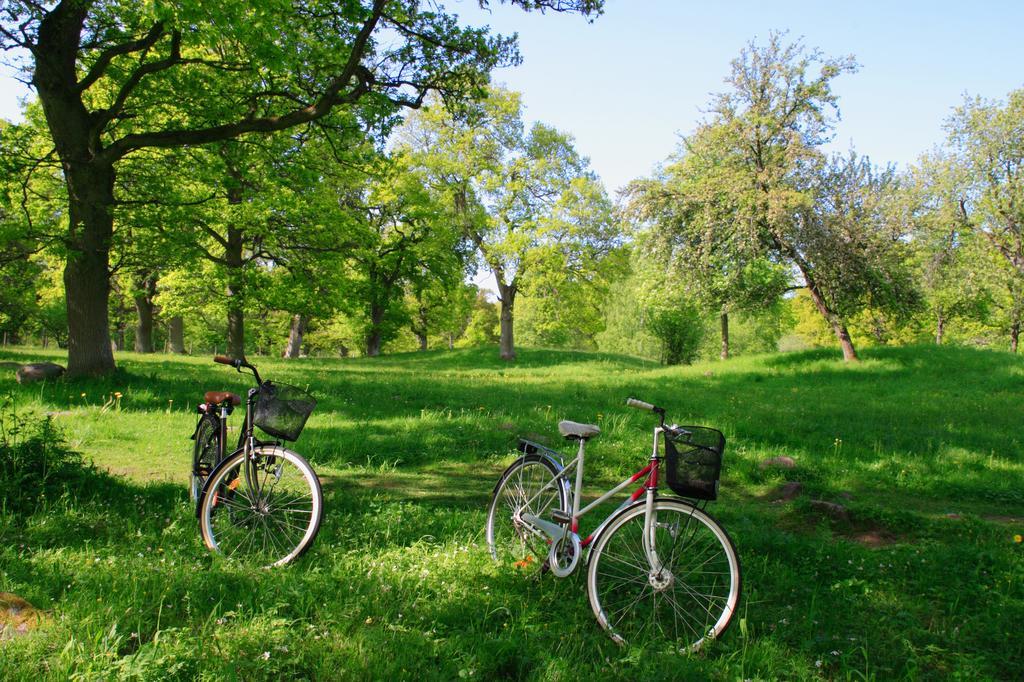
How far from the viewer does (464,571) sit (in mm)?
4141

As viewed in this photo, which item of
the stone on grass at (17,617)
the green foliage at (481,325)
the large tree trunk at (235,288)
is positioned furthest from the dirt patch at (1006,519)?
the green foliage at (481,325)

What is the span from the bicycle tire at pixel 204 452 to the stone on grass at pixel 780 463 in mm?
6384

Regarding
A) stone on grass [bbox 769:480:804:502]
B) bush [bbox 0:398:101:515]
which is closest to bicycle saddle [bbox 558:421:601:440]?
stone on grass [bbox 769:480:804:502]

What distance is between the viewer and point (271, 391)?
4.35 meters

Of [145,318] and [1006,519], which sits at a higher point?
[145,318]

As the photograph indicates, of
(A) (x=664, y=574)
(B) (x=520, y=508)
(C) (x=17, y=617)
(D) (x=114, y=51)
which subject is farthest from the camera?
(D) (x=114, y=51)

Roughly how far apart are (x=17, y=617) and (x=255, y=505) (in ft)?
4.70

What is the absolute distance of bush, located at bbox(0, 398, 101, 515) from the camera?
4.98m

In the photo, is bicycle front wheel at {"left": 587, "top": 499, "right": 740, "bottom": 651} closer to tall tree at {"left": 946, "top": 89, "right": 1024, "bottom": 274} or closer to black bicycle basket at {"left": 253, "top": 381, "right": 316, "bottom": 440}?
black bicycle basket at {"left": 253, "top": 381, "right": 316, "bottom": 440}

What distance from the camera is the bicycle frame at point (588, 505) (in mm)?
3572

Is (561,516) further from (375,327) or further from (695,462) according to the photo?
(375,327)

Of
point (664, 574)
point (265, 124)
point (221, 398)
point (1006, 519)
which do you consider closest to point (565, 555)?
point (664, 574)

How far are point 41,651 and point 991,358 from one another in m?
22.1

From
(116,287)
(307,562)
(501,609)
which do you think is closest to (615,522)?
(501,609)
